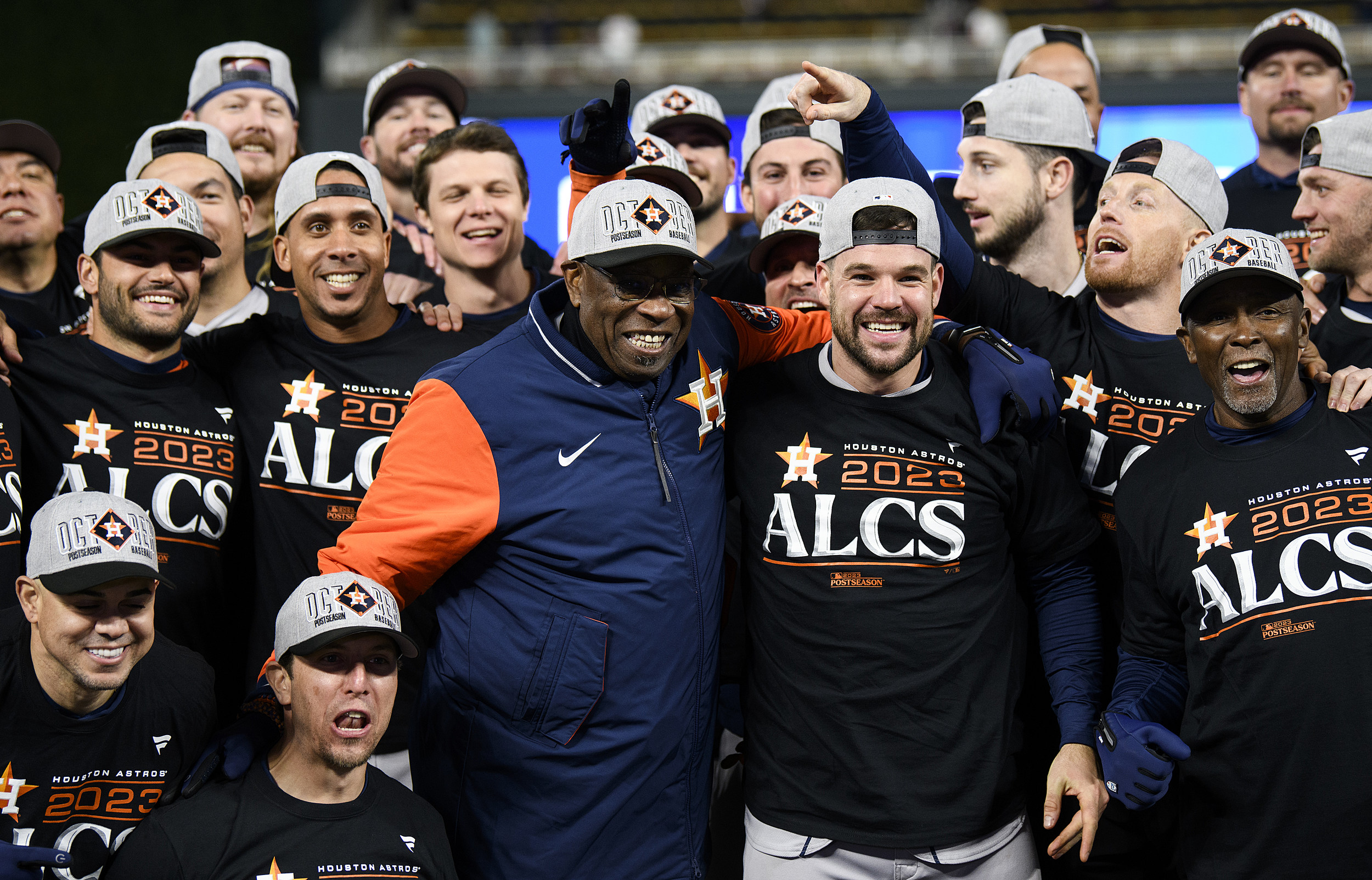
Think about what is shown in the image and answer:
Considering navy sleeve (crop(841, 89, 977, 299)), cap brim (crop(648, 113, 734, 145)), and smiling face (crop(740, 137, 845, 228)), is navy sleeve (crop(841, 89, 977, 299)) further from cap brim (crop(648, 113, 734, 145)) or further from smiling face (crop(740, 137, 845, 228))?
cap brim (crop(648, 113, 734, 145))

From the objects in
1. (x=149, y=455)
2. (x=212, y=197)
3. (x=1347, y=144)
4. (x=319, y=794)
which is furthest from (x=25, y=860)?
(x=1347, y=144)

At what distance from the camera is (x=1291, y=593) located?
9.04ft

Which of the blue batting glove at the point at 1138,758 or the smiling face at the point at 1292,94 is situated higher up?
the smiling face at the point at 1292,94

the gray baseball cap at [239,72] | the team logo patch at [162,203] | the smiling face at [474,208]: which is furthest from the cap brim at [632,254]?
the gray baseball cap at [239,72]

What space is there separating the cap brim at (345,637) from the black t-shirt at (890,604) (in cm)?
85

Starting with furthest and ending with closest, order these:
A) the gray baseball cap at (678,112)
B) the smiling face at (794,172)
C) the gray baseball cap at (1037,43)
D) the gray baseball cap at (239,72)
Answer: the gray baseball cap at (1037,43) < the gray baseball cap at (239,72) < the gray baseball cap at (678,112) < the smiling face at (794,172)

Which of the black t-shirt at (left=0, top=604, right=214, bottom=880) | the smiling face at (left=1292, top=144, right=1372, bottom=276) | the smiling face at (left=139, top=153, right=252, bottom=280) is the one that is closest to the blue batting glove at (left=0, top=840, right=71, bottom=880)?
the black t-shirt at (left=0, top=604, right=214, bottom=880)

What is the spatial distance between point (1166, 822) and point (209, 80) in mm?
4785

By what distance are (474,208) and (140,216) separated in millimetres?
1032

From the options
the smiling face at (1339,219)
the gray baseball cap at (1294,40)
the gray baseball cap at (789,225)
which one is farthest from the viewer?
the gray baseball cap at (1294,40)

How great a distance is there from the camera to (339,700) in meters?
2.94

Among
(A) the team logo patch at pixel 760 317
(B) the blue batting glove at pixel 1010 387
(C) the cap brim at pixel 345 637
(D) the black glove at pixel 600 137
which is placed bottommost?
(C) the cap brim at pixel 345 637

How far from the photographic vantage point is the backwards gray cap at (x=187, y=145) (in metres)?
4.46

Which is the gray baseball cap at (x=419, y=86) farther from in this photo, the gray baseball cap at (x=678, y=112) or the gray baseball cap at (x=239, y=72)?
the gray baseball cap at (x=678, y=112)
